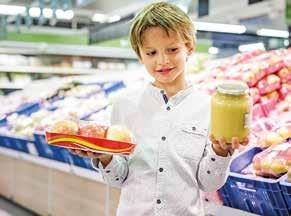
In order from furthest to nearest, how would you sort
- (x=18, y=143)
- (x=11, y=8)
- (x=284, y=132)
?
(x=11, y=8) → (x=18, y=143) → (x=284, y=132)

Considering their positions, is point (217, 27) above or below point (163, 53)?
below

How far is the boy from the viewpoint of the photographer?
181 centimetres

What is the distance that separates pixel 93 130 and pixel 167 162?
28 cm

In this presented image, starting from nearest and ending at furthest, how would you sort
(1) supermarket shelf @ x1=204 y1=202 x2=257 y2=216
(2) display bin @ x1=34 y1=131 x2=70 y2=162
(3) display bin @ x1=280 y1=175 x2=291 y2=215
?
1. (3) display bin @ x1=280 y1=175 x2=291 y2=215
2. (1) supermarket shelf @ x1=204 y1=202 x2=257 y2=216
3. (2) display bin @ x1=34 y1=131 x2=70 y2=162

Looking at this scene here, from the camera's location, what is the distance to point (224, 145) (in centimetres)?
166

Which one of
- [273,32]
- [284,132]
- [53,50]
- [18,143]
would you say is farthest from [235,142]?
[53,50]

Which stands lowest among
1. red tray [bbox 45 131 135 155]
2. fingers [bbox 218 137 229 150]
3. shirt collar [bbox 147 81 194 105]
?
red tray [bbox 45 131 135 155]

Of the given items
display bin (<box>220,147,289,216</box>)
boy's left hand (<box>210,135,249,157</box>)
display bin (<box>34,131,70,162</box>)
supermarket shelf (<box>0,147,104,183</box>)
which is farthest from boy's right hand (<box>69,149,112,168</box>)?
display bin (<box>34,131,70,162</box>)

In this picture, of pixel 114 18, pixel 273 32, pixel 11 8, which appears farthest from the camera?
pixel 114 18

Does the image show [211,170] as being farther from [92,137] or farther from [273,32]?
[273,32]

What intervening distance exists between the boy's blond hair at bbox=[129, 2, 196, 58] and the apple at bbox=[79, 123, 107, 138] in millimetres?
309

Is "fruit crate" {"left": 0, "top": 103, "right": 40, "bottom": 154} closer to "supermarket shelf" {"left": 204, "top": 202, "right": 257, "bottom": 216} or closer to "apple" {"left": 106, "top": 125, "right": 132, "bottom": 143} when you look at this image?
"supermarket shelf" {"left": 204, "top": 202, "right": 257, "bottom": 216}

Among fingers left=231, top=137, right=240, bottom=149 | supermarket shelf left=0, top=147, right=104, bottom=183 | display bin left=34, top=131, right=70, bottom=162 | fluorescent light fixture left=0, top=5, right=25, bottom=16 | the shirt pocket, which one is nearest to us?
fingers left=231, top=137, right=240, bottom=149

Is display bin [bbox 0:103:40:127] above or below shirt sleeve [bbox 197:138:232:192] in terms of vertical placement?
below
